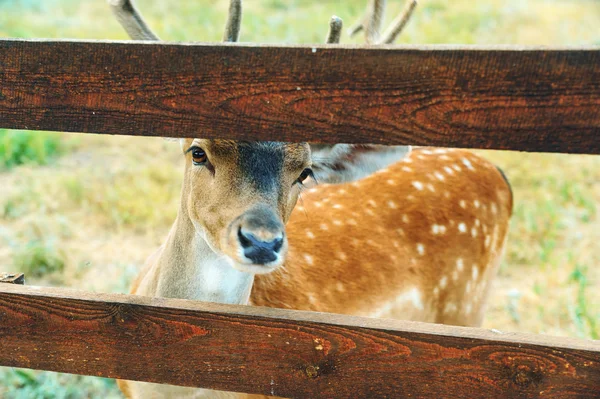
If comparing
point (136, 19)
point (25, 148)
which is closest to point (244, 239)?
point (136, 19)

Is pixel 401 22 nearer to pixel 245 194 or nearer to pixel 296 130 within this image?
pixel 245 194

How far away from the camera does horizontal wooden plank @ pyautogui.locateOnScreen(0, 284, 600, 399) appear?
1.36 metres

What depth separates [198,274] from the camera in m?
2.17

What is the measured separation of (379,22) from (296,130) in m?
1.57

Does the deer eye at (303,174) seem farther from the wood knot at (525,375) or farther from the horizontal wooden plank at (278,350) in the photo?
the wood knot at (525,375)

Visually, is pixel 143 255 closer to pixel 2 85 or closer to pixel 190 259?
pixel 190 259

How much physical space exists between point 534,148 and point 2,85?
104cm

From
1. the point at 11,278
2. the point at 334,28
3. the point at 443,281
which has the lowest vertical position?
→ the point at 11,278

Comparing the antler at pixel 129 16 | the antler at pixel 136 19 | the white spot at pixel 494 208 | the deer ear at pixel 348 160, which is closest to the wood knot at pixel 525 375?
the deer ear at pixel 348 160

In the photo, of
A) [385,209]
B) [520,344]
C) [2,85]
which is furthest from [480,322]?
[2,85]

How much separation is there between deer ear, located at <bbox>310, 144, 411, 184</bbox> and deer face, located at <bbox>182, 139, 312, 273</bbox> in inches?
5.9

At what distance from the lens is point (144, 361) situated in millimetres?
1510

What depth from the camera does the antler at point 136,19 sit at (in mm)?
2215

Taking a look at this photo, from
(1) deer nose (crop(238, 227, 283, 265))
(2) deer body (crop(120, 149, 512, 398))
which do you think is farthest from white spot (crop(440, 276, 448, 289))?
(1) deer nose (crop(238, 227, 283, 265))
